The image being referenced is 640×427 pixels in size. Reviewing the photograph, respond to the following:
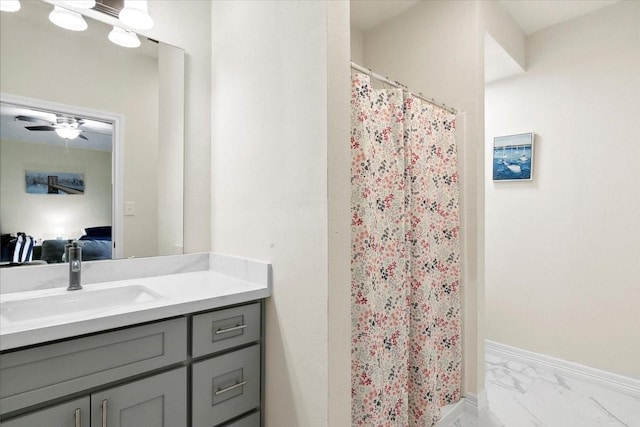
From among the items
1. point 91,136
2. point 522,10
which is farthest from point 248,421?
point 522,10

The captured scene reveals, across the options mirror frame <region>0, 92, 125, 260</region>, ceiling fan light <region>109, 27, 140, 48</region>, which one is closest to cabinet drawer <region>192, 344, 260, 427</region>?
mirror frame <region>0, 92, 125, 260</region>

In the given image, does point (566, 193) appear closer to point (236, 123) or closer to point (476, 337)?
point (476, 337)

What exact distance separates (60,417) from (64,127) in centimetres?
113

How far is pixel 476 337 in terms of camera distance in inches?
78.5

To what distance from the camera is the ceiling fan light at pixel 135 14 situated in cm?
148

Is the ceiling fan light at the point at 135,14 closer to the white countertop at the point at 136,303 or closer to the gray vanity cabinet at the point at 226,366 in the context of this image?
the white countertop at the point at 136,303

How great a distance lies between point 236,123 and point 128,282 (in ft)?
2.89

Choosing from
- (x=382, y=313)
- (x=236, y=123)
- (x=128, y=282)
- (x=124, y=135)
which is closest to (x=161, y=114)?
(x=124, y=135)

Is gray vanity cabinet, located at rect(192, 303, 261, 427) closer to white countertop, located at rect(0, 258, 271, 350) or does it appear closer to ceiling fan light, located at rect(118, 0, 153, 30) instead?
white countertop, located at rect(0, 258, 271, 350)

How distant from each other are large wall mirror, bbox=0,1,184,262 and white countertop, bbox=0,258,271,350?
0.69 ft

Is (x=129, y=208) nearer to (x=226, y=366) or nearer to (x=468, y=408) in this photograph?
(x=226, y=366)

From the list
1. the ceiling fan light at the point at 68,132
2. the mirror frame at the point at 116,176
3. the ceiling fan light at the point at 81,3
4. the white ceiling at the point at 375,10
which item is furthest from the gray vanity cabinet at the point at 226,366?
the white ceiling at the point at 375,10

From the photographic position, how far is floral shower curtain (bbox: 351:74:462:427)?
138 centimetres

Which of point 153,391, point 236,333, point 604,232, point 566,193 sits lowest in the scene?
point 153,391
